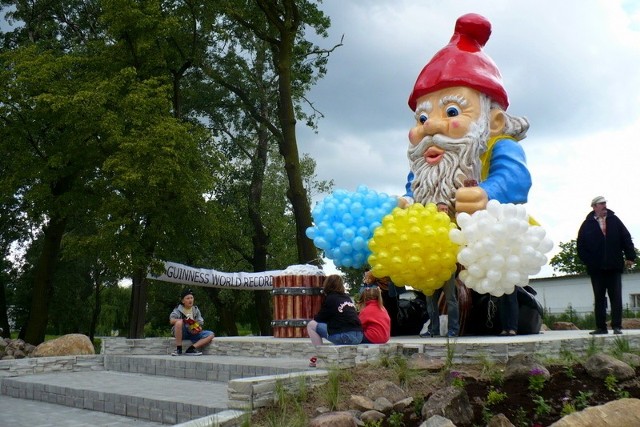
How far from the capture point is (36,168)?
17.2 metres

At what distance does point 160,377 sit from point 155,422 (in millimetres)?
2216

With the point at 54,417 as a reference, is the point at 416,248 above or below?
above

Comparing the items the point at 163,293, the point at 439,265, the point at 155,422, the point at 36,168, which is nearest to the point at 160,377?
the point at 155,422

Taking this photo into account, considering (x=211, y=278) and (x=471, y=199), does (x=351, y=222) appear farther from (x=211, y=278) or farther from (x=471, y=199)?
(x=211, y=278)

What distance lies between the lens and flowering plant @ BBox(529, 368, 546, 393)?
556 centimetres

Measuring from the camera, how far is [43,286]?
18844mm

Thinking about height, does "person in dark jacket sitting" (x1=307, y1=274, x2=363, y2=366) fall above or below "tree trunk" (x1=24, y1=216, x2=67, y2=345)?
below

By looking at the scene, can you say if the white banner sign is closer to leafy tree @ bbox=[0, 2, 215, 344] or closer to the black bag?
leafy tree @ bbox=[0, 2, 215, 344]

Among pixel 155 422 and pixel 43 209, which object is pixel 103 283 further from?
pixel 155 422

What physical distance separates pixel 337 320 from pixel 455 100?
12.4 feet

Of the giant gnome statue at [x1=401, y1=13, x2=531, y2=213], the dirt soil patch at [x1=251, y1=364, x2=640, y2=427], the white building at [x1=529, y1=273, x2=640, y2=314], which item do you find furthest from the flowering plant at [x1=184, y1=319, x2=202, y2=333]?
the white building at [x1=529, y1=273, x2=640, y2=314]

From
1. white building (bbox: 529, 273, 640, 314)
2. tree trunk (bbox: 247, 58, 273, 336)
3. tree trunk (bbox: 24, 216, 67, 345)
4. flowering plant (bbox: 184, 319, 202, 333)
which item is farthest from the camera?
white building (bbox: 529, 273, 640, 314)

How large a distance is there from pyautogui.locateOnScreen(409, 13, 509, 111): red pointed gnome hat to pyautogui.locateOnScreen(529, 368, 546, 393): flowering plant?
4.91 meters

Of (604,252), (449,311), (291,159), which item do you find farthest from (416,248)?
(291,159)
